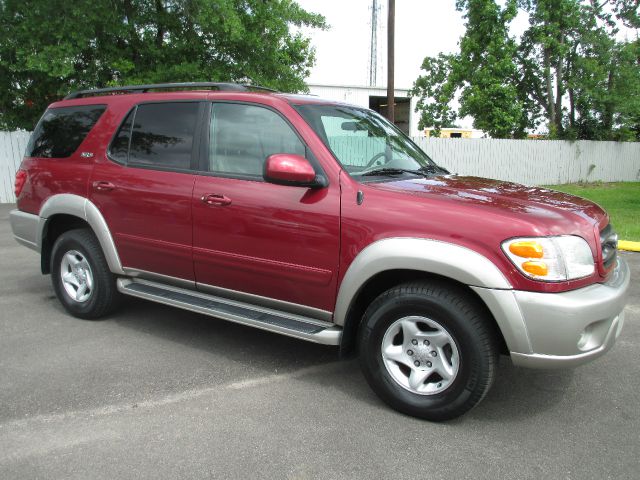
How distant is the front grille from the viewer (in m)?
3.17

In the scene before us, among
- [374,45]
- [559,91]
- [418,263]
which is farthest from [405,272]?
[374,45]

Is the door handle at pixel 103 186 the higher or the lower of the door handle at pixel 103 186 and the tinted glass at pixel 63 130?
the lower

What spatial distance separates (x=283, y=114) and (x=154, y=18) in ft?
45.7

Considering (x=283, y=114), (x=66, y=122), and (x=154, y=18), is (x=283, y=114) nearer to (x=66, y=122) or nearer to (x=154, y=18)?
(x=66, y=122)

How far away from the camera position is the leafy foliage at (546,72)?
2506 centimetres

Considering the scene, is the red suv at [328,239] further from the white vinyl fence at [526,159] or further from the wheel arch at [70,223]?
the white vinyl fence at [526,159]

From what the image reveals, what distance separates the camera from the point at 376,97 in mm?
31656

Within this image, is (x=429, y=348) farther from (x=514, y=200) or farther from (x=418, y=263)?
(x=514, y=200)

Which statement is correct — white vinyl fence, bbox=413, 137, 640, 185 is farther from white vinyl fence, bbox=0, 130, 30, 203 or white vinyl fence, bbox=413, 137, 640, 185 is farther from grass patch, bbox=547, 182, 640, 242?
white vinyl fence, bbox=0, 130, 30, 203

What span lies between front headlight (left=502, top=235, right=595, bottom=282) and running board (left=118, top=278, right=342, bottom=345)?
1152 mm

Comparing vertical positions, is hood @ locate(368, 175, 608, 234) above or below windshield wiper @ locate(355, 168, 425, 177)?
below

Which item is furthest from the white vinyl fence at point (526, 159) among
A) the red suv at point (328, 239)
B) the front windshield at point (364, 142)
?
the front windshield at point (364, 142)

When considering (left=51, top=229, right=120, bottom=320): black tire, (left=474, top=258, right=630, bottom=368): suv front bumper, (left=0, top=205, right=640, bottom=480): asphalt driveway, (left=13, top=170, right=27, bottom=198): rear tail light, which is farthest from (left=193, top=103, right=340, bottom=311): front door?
(left=13, top=170, right=27, bottom=198): rear tail light

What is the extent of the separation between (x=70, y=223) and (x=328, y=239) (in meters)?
2.84
